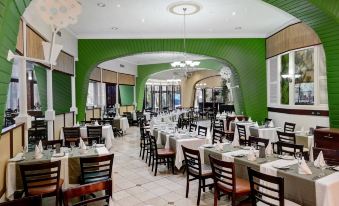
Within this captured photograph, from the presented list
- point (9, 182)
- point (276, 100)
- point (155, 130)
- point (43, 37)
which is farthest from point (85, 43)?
point (276, 100)

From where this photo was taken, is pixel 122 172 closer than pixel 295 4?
No

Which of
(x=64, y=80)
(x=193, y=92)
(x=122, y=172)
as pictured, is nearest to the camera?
(x=122, y=172)

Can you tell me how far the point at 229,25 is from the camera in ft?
27.5

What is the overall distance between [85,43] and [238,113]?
666 cm

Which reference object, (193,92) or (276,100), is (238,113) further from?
(193,92)

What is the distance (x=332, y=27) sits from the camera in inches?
205

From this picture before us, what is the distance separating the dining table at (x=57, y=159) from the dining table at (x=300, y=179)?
2489mm

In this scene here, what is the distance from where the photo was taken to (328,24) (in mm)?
5188

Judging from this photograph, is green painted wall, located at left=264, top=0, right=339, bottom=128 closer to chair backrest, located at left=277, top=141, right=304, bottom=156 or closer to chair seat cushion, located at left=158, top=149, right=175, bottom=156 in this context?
chair backrest, located at left=277, top=141, right=304, bottom=156

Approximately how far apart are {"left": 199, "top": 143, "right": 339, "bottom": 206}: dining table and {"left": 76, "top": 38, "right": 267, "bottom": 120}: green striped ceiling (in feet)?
19.9

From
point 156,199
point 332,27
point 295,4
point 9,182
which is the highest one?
point 295,4

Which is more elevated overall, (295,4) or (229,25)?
(229,25)

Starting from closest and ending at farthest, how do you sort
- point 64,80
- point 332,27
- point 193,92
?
point 332,27
point 64,80
point 193,92

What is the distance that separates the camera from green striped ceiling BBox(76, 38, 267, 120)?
9484 mm
